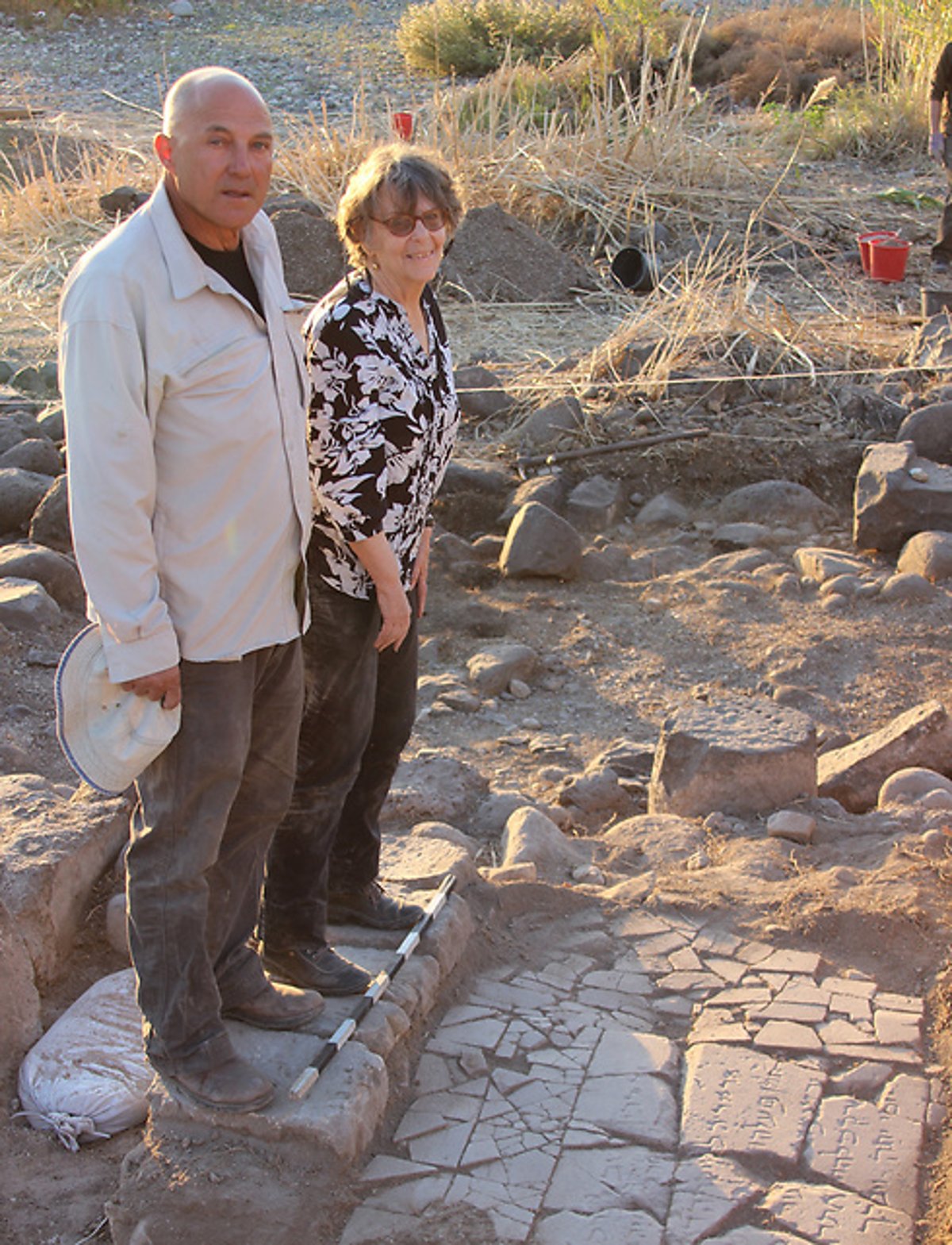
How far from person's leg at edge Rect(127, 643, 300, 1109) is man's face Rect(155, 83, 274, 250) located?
2.69ft

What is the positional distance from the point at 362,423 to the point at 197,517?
0.53m

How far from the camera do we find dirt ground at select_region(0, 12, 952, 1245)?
3.55 metres

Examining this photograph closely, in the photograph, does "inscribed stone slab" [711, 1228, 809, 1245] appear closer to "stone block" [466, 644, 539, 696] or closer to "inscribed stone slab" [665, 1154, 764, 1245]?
"inscribed stone slab" [665, 1154, 764, 1245]

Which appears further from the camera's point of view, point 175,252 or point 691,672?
point 691,672

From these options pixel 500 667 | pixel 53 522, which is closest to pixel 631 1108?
pixel 500 667

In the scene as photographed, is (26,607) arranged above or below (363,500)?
below

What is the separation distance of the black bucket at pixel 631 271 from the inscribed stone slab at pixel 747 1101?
819cm

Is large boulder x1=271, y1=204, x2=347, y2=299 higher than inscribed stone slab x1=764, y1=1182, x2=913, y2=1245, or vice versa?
large boulder x1=271, y1=204, x2=347, y2=299

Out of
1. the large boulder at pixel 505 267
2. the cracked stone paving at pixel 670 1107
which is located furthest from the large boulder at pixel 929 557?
the large boulder at pixel 505 267

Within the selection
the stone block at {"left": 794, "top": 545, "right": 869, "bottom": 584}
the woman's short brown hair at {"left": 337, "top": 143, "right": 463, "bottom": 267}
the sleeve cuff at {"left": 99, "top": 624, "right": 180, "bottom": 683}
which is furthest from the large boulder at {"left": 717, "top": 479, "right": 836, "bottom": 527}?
the sleeve cuff at {"left": 99, "top": 624, "right": 180, "bottom": 683}

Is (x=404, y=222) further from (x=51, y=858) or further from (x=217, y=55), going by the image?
(x=217, y=55)

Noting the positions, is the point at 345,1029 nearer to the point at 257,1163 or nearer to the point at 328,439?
the point at 257,1163

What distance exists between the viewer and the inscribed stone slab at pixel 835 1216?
272 cm

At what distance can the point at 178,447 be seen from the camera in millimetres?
2506
